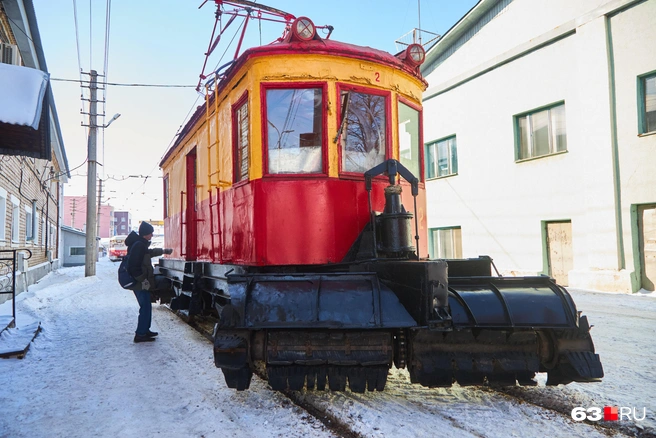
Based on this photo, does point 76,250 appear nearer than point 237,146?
No

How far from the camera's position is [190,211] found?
698 centimetres

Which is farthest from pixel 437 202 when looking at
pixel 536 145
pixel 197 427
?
pixel 197 427

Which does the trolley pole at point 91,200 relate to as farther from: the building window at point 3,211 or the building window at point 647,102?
the building window at point 647,102

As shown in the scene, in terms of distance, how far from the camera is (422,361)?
3.36 m

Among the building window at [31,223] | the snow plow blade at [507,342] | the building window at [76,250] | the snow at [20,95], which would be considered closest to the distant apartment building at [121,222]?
the building window at [76,250]

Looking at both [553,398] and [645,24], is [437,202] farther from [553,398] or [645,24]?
[553,398]

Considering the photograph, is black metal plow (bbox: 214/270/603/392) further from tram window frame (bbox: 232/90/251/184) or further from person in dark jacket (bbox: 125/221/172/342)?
person in dark jacket (bbox: 125/221/172/342)

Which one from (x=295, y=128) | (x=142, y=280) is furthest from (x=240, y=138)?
(x=142, y=280)

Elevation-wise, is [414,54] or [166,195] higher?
[414,54]

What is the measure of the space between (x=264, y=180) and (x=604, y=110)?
1042cm

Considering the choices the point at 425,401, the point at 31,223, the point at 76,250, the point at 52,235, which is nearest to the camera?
the point at 425,401

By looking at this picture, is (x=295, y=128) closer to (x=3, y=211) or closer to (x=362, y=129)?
(x=362, y=129)

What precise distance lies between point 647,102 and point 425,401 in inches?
406

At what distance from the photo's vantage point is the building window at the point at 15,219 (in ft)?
39.3
